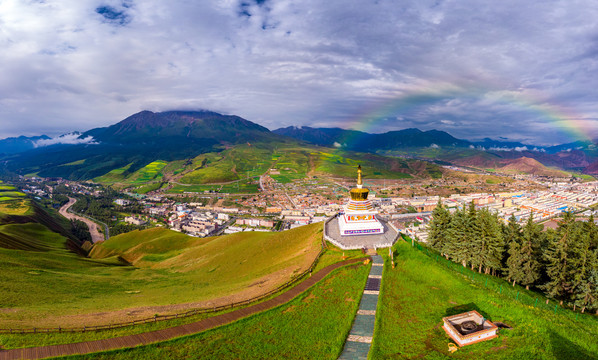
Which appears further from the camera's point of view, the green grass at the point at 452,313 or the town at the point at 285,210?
the town at the point at 285,210

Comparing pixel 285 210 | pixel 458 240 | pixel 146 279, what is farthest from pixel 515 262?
pixel 285 210

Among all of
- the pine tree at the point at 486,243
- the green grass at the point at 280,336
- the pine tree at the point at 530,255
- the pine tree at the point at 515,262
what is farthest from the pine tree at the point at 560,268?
the green grass at the point at 280,336

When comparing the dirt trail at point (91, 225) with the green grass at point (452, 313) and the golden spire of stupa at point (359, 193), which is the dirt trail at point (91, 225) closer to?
the golden spire of stupa at point (359, 193)

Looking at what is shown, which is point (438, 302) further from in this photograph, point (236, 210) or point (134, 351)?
point (236, 210)

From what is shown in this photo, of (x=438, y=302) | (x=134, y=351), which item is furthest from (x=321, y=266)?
(x=134, y=351)

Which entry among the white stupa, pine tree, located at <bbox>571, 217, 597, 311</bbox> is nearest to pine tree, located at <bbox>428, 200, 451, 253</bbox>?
the white stupa

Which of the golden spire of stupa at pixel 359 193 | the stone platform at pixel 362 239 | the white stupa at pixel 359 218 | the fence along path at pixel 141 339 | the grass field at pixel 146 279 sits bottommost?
the grass field at pixel 146 279

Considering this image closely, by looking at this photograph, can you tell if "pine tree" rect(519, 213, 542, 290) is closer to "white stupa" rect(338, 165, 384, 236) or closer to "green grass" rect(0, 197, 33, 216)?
"white stupa" rect(338, 165, 384, 236)

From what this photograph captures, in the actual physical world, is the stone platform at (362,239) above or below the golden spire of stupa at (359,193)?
below
